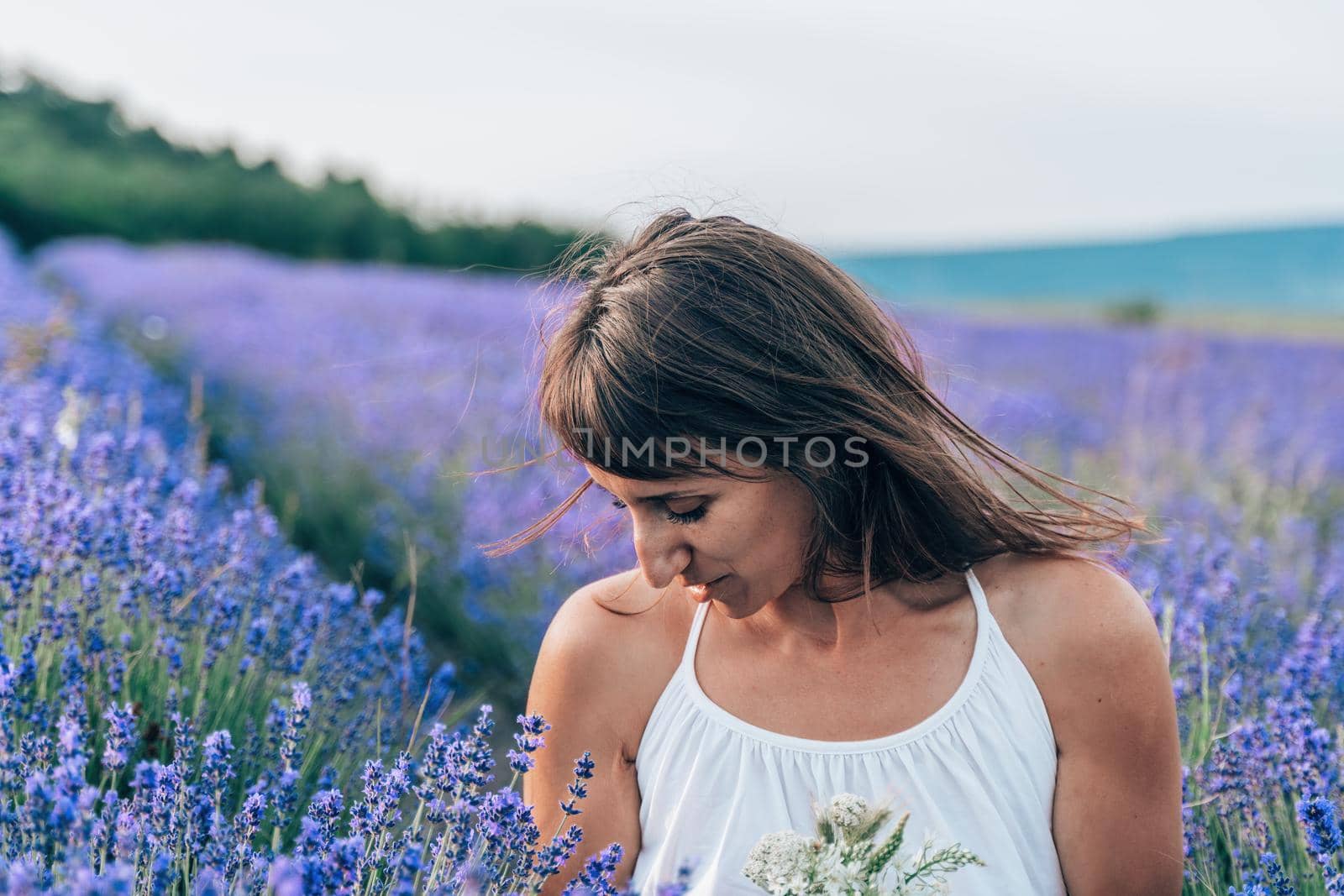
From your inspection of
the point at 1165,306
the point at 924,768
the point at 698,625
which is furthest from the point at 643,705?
the point at 1165,306

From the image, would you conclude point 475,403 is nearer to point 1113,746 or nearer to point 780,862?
point 1113,746

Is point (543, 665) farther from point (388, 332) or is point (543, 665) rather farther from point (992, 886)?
point (388, 332)

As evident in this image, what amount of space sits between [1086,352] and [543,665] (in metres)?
9.05

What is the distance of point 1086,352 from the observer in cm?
975

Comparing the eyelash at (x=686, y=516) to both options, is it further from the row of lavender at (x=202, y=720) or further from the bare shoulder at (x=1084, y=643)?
the bare shoulder at (x=1084, y=643)

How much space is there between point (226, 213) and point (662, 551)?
969 inches

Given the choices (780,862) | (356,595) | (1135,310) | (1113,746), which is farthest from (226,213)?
(780,862)

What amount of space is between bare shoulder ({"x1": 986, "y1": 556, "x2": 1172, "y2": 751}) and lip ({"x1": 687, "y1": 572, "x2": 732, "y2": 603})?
1.26 feet

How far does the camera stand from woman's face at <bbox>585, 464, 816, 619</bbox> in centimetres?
136

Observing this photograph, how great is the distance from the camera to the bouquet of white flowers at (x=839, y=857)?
1.09 m


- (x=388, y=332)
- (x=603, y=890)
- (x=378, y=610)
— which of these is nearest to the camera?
(x=603, y=890)

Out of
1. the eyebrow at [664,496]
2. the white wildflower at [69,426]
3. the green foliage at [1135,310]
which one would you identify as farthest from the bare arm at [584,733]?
the green foliage at [1135,310]

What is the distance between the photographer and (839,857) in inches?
43.1

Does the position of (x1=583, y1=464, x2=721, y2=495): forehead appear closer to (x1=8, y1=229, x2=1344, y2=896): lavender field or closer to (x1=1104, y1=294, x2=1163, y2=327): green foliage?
(x1=8, y1=229, x2=1344, y2=896): lavender field
